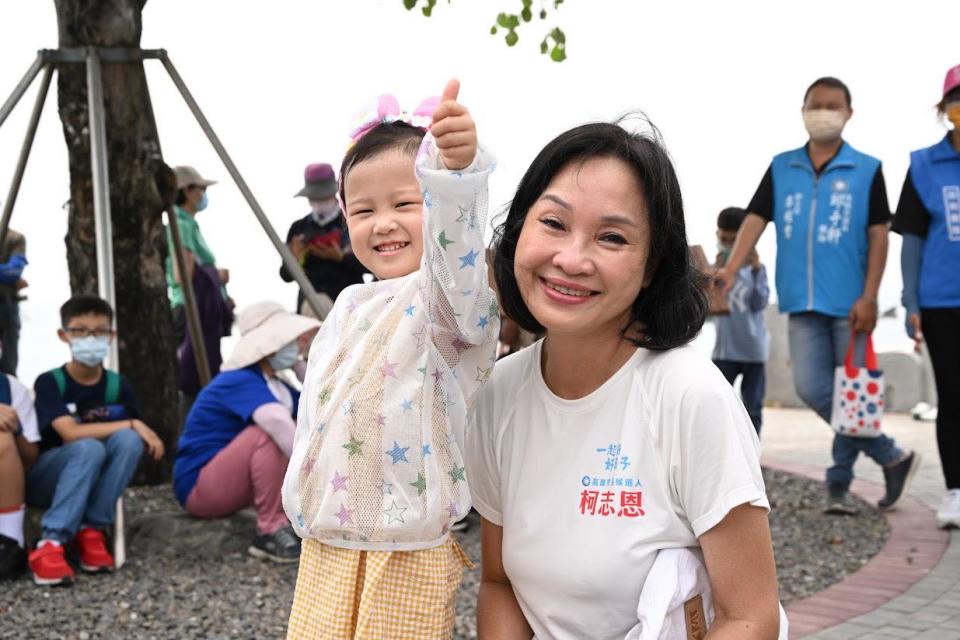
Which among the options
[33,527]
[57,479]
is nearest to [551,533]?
[57,479]

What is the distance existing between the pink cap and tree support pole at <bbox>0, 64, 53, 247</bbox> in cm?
432

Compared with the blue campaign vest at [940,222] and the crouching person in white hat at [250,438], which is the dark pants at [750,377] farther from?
the crouching person in white hat at [250,438]

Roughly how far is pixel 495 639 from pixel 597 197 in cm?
84

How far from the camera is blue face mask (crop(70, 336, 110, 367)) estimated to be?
17.4ft

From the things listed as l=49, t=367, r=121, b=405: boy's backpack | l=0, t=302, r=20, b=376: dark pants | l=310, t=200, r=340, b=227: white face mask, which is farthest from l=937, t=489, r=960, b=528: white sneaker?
l=0, t=302, r=20, b=376: dark pants

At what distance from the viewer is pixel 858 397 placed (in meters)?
5.93

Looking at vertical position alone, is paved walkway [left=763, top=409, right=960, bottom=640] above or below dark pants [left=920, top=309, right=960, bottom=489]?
below

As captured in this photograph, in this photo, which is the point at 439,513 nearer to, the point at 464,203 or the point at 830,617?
the point at 464,203

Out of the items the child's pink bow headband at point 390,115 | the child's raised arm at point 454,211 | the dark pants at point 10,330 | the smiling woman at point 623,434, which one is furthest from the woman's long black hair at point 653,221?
the dark pants at point 10,330

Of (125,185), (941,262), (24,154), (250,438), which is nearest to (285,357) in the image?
(250,438)

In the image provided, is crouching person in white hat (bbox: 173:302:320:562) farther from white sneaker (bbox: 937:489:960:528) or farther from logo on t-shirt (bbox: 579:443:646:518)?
logo on t-shirt (bbox: 579:443:646:518)

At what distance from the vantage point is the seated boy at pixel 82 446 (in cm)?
498

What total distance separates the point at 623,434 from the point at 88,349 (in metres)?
3.79

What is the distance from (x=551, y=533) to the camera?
2.09m
